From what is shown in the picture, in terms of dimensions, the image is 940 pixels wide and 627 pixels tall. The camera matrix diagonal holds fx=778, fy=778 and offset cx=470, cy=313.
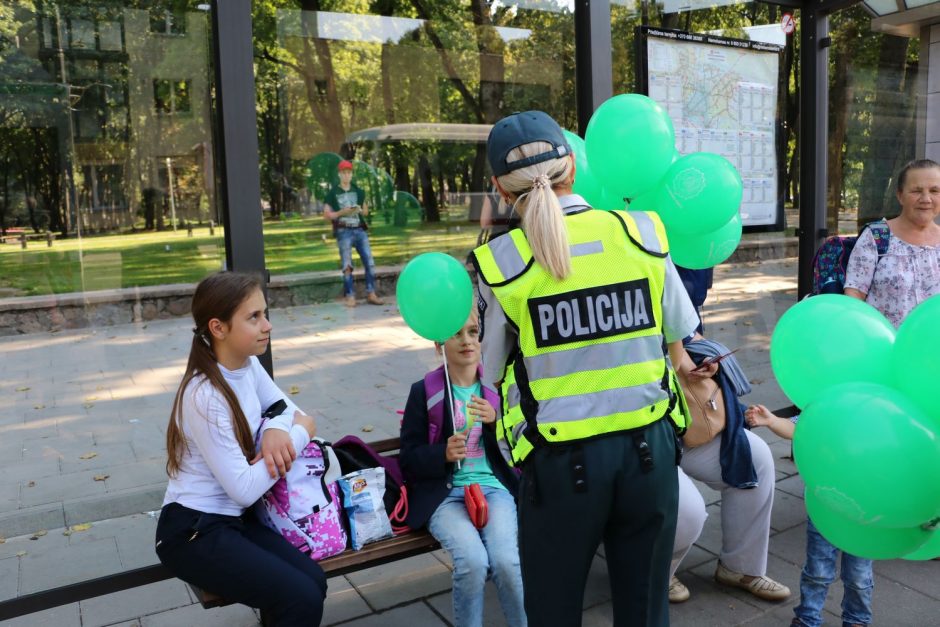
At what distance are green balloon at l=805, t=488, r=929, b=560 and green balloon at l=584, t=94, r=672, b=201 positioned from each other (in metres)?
1.29

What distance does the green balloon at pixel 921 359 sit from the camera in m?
1.68

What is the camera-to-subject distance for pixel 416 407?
3152 mm

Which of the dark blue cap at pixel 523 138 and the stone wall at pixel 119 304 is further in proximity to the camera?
the stone wall at pixel 119 304

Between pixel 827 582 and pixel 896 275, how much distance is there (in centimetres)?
142

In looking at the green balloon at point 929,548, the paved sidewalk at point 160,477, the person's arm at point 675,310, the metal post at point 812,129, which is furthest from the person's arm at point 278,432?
the metal post at point 812,129

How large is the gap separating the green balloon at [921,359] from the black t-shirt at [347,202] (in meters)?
3.84

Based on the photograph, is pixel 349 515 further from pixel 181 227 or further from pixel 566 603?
pixel 181 227

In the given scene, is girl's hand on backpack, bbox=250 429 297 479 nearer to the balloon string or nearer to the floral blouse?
the balloon string

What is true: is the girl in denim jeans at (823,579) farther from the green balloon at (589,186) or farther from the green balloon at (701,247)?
the green balloon at (589,186)

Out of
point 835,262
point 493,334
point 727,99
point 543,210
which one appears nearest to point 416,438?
point 493,334

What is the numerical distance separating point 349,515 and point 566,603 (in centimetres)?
120

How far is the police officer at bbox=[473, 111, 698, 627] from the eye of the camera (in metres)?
1.88

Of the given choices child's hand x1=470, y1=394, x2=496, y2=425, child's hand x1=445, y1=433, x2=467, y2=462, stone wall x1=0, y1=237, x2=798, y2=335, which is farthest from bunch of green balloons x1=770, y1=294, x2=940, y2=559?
stone wall x1=0, y1=237, x2=798, y2=335

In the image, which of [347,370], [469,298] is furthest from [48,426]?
[469,298]
